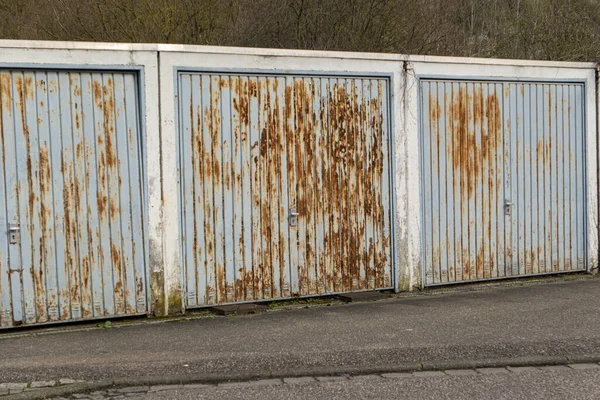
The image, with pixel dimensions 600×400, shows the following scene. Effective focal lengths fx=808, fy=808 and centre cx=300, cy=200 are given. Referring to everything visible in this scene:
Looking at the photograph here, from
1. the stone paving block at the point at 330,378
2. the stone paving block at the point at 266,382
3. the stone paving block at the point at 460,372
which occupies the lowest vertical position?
the stone paving block at the point at 460,372

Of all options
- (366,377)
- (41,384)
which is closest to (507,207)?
(366,377)

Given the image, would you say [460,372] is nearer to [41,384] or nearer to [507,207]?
[41,384]

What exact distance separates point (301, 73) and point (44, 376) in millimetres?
4569

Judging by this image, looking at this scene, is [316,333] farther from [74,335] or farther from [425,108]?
[425,108]

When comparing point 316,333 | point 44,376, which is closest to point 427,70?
point 316,333

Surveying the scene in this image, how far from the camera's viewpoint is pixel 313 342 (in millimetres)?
6980

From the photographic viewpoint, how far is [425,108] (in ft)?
32.7

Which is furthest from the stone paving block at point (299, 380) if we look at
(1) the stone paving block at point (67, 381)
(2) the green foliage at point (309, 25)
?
(2) the green foliage at point (309, 25)

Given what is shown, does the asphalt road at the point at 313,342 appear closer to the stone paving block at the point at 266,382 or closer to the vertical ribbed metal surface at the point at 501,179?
the stone paving block at the point at 266,382

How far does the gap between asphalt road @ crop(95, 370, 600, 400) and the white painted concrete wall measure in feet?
9.78

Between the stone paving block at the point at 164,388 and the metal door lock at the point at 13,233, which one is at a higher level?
the metal door lock at the point at 13,233

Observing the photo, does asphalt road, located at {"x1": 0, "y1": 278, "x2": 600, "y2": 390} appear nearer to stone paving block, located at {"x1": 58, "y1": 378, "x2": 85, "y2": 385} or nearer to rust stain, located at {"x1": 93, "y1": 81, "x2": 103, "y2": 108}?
stone paving block, located at {"x1": 58, "y1": 378, "x2": 85, "y2": 385}

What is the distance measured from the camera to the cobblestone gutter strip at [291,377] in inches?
224

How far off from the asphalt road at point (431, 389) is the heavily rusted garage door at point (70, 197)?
274 centimetres
